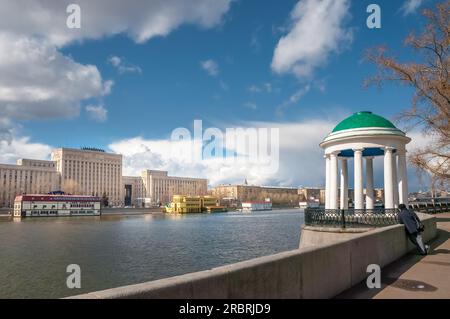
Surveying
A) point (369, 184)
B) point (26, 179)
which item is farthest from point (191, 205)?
point (369, 184)

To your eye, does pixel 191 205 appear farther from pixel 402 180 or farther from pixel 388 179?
pixel 388 179

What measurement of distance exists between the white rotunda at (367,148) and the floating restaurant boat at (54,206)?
110 metres

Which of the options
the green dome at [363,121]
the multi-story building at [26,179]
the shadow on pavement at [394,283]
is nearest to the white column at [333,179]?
the green dome at [363,121]

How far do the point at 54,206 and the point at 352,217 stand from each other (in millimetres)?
115285

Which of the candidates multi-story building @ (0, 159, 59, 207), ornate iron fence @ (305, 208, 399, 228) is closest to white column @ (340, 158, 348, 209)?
ornate iron fence @ (305, 208, 399, 228)

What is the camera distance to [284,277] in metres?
6.32

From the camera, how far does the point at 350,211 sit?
70.8 ft

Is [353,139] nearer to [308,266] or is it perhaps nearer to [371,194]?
[371,194]

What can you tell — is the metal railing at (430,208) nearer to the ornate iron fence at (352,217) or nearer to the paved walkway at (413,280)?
the ornate iron fence at (352,217)

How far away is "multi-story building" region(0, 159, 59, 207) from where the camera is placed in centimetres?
17062
